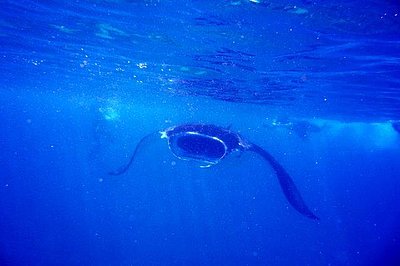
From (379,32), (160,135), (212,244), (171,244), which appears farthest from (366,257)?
(160,135)

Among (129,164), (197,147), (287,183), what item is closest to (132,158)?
(129,164)

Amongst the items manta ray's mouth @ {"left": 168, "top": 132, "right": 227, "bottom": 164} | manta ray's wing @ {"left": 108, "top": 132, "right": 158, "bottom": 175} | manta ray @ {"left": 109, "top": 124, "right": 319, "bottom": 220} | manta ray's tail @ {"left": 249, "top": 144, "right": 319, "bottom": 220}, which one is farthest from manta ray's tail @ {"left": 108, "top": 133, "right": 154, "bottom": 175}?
manta ray's tail @ {"left": 249, "top": 144, "right": 319, "bottom": 220}

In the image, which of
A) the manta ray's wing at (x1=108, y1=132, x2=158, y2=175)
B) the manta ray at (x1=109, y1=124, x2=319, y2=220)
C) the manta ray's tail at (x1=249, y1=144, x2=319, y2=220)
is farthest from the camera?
the manta ray's wing at (x1=108, y1=132, x2=158, y2=175)

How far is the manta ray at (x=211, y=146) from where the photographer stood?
799 cm

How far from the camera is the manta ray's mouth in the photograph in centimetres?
800

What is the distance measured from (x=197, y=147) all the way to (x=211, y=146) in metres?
0.44

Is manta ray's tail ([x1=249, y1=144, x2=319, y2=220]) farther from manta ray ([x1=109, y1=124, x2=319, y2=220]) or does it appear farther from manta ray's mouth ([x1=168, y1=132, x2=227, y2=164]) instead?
manta ray's mouth ([x1=168, y1=132, x2=227, y2=164])

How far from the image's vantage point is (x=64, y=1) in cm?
930

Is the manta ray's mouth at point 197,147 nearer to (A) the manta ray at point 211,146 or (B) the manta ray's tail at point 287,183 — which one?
(A) the manta ray at point 211,146

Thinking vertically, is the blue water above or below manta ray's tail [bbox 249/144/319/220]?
above

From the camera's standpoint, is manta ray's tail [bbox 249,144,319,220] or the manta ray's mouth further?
manta ray's tail [bbox 249,144,319,220]

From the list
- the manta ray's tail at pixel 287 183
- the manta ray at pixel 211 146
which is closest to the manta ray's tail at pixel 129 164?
the manta ray at pixel 211 146

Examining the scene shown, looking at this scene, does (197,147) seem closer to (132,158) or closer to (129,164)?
(132,158)

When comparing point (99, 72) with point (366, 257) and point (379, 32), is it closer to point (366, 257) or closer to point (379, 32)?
point (379, 32)
